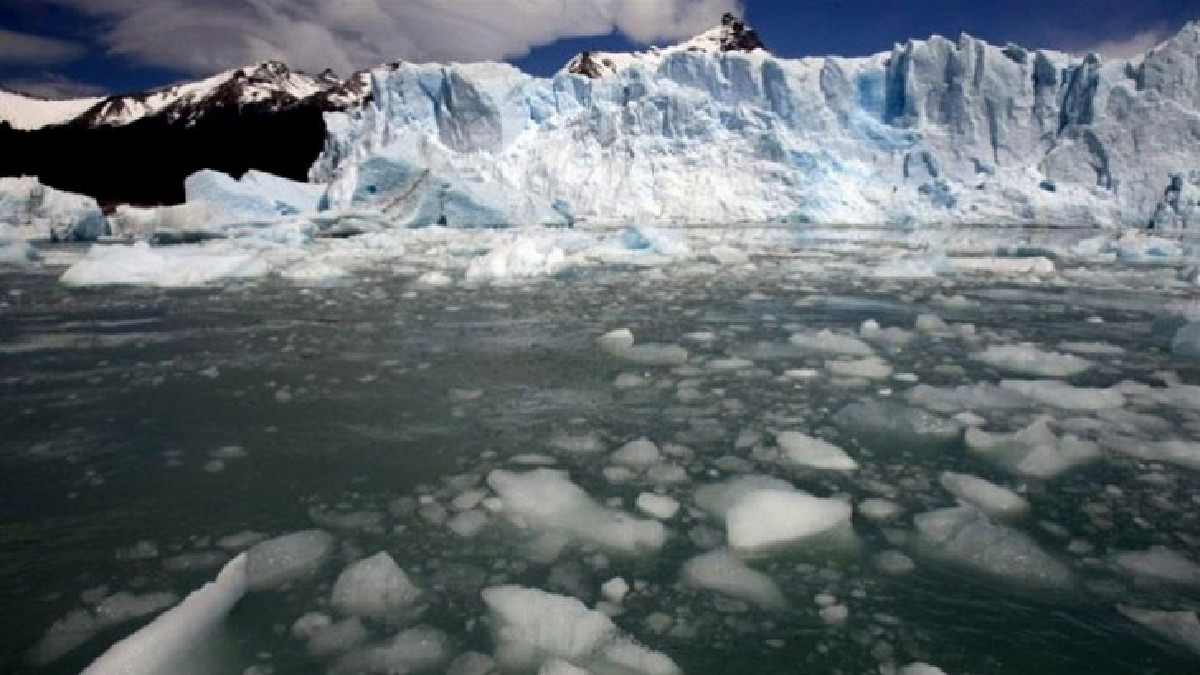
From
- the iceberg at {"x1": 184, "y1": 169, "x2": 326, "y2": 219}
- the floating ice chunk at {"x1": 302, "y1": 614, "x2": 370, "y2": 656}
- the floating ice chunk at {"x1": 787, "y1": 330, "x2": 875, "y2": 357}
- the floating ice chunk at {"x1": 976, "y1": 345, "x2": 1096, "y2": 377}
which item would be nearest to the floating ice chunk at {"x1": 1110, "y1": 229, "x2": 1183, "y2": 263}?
the floating ice chunk at {"x1": 976, "y1": 345, "x2": 1096, "y2": 377}

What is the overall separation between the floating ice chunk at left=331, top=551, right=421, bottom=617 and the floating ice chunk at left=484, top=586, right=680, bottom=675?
0.60 feet

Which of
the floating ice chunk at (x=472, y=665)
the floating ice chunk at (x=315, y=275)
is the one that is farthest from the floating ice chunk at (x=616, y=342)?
the floating ice chunk at (x=315, y=275)

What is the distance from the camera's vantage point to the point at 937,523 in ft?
5.86

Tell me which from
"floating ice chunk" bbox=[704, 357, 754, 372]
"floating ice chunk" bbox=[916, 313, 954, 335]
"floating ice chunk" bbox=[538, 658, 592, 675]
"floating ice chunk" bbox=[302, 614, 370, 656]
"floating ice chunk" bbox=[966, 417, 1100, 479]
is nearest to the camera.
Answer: "floating ice chunk" bbox=[538, 658, 592, 675]

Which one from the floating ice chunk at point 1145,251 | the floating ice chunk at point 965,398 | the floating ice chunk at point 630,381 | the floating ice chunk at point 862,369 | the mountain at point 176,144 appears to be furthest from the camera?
the mountain at point 176,144

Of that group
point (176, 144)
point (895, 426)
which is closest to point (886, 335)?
point (895, 426)

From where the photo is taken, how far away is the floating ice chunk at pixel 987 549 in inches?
62.6

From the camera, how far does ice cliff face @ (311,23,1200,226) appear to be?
25906 mm

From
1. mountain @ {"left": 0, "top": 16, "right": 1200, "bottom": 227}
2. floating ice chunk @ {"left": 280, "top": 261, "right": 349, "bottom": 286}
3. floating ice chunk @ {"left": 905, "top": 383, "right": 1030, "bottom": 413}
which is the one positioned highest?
mountain @ {"left": 0, "top": 16, "right": 1200, "bottom": 227}

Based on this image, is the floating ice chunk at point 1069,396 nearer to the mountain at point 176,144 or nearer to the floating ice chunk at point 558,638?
the floating ice chunk at point 558,638

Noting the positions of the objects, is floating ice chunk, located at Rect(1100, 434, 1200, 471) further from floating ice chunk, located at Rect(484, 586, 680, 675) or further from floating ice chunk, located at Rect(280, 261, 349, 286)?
floating ice chunk, located at Rect(280, 261, 349, 286)

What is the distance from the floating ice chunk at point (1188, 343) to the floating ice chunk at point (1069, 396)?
1.32m

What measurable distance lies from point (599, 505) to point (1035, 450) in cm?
139

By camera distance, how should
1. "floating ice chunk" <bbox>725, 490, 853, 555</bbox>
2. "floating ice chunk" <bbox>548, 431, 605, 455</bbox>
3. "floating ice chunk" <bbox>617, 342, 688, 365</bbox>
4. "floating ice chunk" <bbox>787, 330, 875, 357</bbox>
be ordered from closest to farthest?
"floating ice chunk" <bbox>725, 490, 853, 555</bbox>, "floating ice chunk" <bbox>548, 431, 605, 455</bbox>, "floating ice chunk" <bbox>617, 342, 688, 365</bbox>, "floating ice chunk" <bbox>787, 330, 875, 357</bbox>
